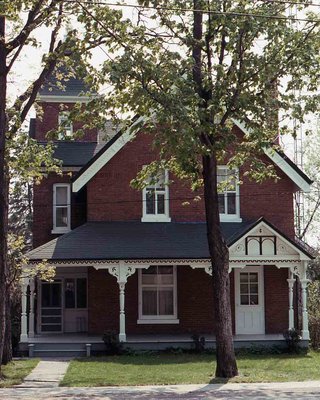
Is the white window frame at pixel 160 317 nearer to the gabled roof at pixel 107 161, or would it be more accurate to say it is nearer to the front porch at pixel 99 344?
the front porch at pixel 99 344

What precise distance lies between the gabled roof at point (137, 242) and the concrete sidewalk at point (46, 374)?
3840 millimetres

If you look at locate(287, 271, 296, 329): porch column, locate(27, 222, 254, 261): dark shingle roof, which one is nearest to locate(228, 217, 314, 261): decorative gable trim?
locate(27, 222, 254, 261): dark shingle roof

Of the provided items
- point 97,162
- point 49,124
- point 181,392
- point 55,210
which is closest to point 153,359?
point 181,392

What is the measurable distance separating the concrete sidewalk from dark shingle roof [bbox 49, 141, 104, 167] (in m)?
10.2

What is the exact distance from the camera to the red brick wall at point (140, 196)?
27.3 m

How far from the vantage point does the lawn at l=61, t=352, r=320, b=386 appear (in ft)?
57.6

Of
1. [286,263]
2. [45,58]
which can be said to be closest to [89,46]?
[45,58]

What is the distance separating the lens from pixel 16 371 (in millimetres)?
19688

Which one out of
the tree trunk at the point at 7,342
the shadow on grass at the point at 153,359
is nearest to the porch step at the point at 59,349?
the shadow on grass at the point at 153,359

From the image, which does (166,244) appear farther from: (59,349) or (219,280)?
(219,280)

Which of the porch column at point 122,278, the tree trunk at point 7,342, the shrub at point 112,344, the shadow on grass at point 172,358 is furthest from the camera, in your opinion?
the porch column at point 122,278

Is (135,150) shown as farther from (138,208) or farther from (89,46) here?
(89,46)

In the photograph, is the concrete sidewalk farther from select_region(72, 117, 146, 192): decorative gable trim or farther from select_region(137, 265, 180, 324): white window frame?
select_region(72, 117, 146, 192): decorative gable trim

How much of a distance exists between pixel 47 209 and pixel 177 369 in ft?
40.3
